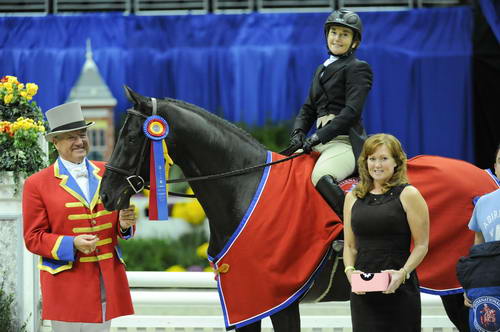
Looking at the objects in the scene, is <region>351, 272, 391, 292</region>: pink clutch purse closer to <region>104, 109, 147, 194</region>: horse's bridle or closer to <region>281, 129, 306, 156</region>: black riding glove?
<region>281, 129, 306, 156</region>: black riding glove

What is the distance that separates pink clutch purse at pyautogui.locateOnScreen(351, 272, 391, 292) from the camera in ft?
11.6

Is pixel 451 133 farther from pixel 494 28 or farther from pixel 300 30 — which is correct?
pixel 300 30

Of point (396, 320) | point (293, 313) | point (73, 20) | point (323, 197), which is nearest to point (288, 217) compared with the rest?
point (323, 197)

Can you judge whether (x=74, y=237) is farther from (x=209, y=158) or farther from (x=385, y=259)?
(x=385, y=259)

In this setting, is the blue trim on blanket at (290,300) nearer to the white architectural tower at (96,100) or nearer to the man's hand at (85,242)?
the man's hand at (85,242)

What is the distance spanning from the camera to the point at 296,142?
15.2 feet

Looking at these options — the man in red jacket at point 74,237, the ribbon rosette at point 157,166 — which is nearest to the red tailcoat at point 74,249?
the man in red jacket at point 74,237

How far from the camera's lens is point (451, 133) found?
10211 millimetres

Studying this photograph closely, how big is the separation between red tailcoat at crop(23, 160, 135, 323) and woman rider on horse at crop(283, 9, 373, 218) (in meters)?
1.15

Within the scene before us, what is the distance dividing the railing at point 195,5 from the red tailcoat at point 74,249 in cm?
680

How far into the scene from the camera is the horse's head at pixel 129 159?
13.8 feet

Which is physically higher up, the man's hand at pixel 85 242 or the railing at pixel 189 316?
the man's hand at pixel 85 242

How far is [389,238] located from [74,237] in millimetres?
1527

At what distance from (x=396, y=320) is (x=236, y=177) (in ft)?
4.22
